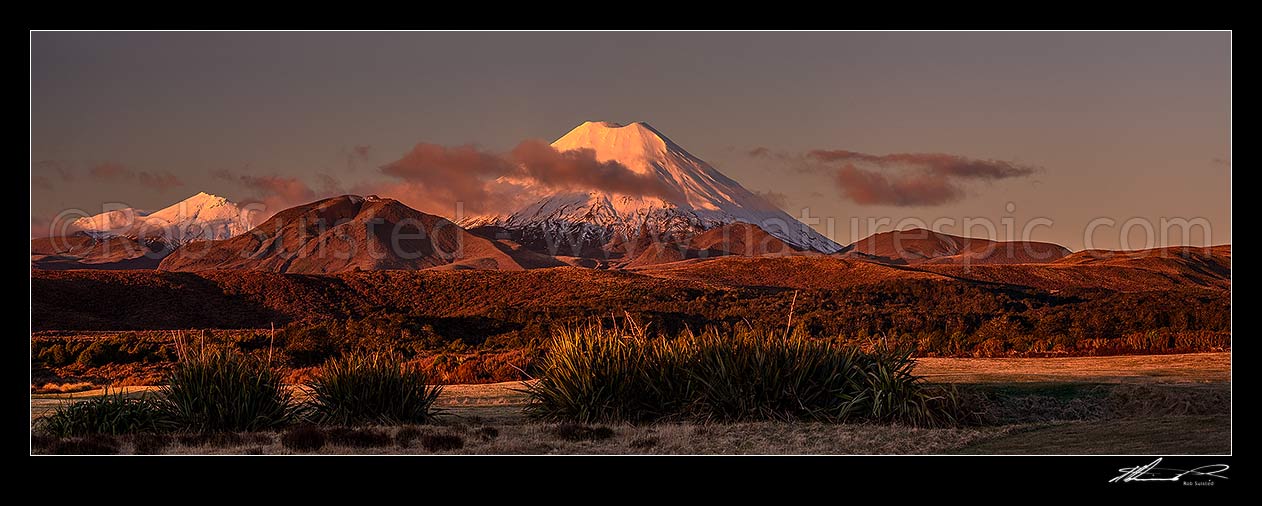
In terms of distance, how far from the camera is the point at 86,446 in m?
13.2

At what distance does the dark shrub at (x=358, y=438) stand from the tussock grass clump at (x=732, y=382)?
2377 millimetres

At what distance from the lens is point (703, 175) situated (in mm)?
127500

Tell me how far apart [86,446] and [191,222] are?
95.4 metres

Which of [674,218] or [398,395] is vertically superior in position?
[674,218]

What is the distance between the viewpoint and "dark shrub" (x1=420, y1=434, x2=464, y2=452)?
42.2 ft

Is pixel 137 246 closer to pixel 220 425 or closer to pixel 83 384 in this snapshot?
pixel 83 384

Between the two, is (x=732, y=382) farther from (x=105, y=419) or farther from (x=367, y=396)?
(x=105, y=419)

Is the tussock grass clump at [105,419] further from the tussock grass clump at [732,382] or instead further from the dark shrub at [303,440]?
the tussock grass clump at [732,382]

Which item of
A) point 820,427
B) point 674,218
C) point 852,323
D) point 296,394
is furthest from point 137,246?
point 820,427

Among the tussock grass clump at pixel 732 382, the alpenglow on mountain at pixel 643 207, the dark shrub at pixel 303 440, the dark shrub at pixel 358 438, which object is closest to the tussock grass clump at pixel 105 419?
the dark shrub at pixel 303 440

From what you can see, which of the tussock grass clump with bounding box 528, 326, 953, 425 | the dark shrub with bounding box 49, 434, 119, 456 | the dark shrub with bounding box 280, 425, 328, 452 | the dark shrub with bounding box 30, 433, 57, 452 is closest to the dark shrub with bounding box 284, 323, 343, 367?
the dark shrub with bounding box 30, 433, 57, 452

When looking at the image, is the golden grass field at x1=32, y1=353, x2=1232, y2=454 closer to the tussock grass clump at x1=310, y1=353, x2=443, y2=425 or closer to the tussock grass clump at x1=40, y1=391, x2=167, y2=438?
the tussock grass clump at x1=310, y1=353, x2=443, y2=425
